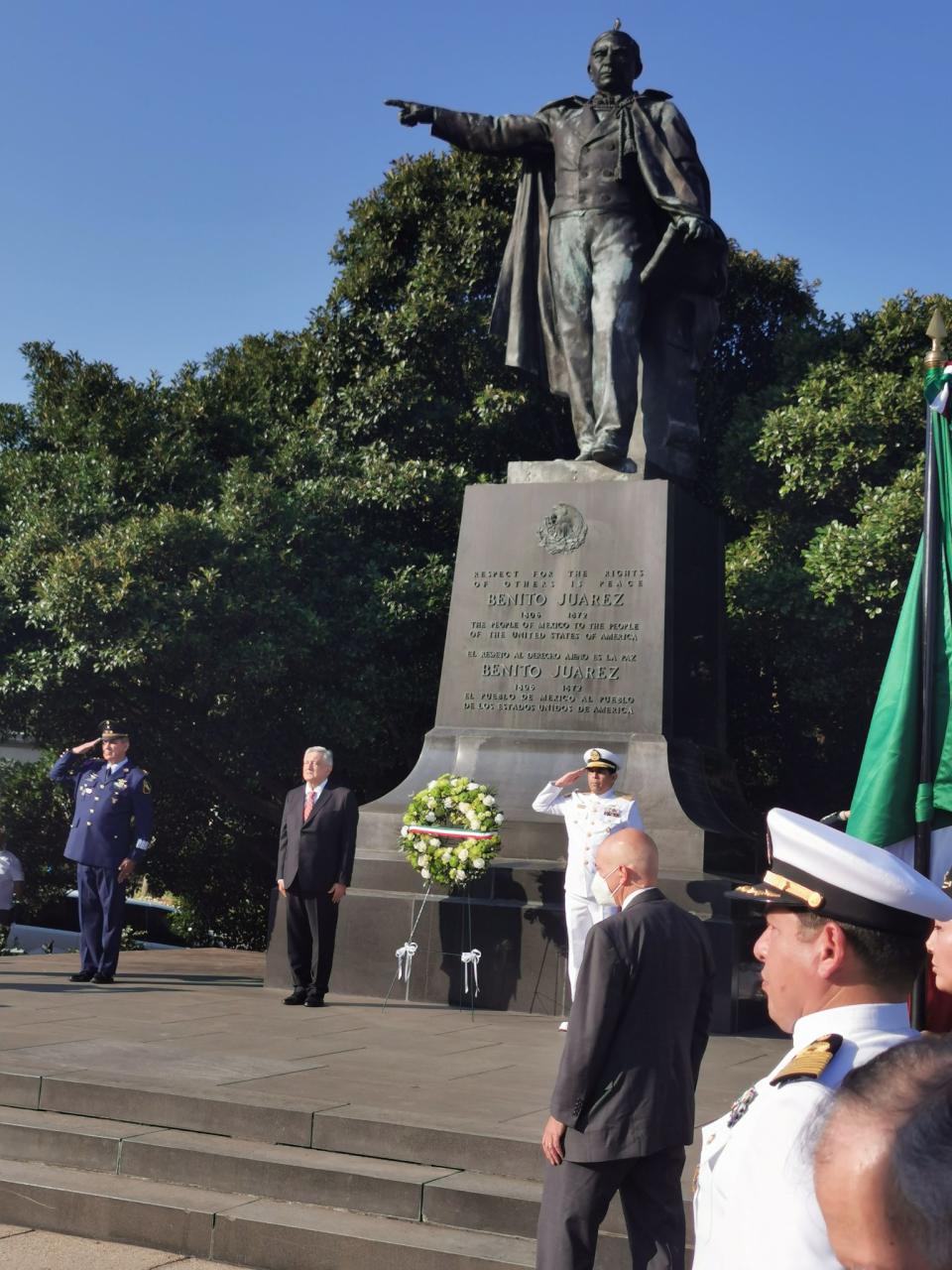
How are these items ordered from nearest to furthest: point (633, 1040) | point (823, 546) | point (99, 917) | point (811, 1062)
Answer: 1. point (811, 1062)
2. point (633, 1040)
3. point (99, 917)
4. point (823, 546)

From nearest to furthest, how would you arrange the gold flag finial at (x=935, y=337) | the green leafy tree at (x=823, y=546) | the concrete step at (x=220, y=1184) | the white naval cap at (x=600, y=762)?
the concrete step at (x=220, y=1184) < the gold flag finial at (x=935, y=337) < the white naval cap at (x=600, y=762) < the green leafy tree at (x=823, y=546)

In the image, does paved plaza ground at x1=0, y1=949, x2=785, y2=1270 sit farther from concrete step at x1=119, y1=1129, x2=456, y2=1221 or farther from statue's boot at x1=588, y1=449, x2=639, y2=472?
statue's boot at x1=588, y1=449, x2=639, y2=472

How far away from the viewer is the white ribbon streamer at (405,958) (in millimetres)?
9695

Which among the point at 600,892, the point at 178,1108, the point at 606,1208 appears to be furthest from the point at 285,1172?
the point at 600,892

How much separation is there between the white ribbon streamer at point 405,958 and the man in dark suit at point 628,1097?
18.4 feet

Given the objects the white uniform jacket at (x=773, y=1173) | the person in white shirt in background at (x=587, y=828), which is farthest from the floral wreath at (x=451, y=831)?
the white uniform jacket at (x=773, y=1173)

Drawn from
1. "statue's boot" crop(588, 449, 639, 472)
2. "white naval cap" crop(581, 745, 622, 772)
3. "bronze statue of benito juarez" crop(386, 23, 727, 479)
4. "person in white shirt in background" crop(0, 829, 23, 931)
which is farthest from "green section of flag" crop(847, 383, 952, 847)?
"person in white shirt in background" crop(0, 829, 23, 931)

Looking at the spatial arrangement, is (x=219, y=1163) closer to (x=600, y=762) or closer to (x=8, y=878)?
(x=600, y=762)

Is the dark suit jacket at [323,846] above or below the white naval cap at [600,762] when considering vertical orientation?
below

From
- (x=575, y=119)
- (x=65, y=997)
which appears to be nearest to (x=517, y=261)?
(x=575, y=119)

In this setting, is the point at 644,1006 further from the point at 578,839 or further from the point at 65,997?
the point at 65,997

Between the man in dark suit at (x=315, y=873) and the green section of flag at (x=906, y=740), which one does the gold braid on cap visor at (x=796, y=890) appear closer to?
the green section of flag at (x=906, y=740)

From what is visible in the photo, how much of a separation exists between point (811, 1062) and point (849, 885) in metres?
0.38

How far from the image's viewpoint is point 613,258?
12.0 metres
